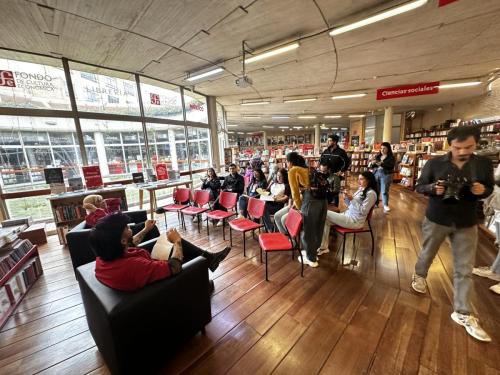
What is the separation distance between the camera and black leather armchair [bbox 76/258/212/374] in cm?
116

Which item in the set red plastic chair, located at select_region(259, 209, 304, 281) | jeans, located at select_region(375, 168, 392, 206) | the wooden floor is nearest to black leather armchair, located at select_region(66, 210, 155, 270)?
the wooden floor

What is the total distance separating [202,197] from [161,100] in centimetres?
350

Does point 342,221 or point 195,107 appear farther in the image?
point 195,107

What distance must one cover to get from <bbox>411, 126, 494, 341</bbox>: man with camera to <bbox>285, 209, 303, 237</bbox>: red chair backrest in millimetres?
1146

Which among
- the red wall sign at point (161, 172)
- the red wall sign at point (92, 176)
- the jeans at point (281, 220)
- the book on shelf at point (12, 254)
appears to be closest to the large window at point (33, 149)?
the red wall sign at point (92, 176)

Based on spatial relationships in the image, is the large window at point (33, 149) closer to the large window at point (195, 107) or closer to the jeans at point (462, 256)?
the large window at point (195, 107)

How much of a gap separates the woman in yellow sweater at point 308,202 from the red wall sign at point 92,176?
13.8 ft

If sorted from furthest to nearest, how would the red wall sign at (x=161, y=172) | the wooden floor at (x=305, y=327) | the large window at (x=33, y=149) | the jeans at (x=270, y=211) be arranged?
the red wall sign at (x=161, y=172)
the large window at (x=33, y=149)
the jeans at (x=270, y=211)
the wooden floor at (x=305, y=327)

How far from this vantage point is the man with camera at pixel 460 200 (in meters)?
1.49

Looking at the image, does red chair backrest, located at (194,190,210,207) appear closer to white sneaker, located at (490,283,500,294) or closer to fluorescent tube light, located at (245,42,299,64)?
fluorescent tube light, located at (245,42,299,64)

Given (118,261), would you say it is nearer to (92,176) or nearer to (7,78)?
(92,176)

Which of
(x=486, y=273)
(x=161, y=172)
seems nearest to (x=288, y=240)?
(x=486, y=273)

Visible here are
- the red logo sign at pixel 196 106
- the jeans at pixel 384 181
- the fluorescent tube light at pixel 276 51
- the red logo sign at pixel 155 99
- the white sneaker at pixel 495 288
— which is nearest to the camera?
the white sneaker at pixel 495 288

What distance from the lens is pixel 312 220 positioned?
2410 millimetres
